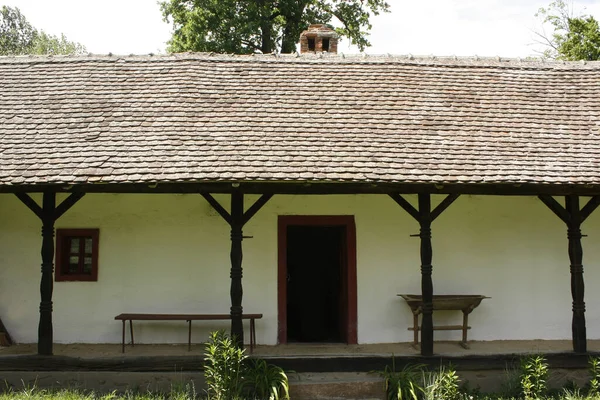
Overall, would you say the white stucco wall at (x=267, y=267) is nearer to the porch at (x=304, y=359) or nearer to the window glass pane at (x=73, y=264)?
the window glass pane at (x=73, y=264)

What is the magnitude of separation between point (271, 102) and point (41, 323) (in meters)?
4.63

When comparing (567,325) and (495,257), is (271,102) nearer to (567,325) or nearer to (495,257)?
(495,257)

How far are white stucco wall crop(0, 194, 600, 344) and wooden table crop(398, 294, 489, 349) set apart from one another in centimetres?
38

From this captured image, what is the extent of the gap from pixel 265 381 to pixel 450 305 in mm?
2864

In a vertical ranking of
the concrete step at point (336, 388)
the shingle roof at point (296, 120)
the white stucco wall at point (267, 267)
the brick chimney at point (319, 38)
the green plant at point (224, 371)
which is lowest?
the concrete step at point (336, 388)

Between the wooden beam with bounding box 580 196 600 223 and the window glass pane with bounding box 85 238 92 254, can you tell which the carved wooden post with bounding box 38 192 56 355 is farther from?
the wooden beam with bounding box 580 196 600 223

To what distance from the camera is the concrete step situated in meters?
7.04

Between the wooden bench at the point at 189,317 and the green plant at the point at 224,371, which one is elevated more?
the wooden bench at the point at 189,317

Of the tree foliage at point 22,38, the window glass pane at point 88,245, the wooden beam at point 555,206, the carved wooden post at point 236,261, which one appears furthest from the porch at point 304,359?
the tree foliage at point 22,38

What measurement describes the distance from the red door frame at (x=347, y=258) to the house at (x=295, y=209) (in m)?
0.02

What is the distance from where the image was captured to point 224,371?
6660mm

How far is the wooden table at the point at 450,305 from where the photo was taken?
7.82m

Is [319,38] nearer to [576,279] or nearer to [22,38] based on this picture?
[576,279]

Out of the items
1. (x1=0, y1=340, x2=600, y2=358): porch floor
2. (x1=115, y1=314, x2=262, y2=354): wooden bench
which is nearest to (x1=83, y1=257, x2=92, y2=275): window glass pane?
(x1=115, y1=314, x2=262, y2=354): wooden bench
